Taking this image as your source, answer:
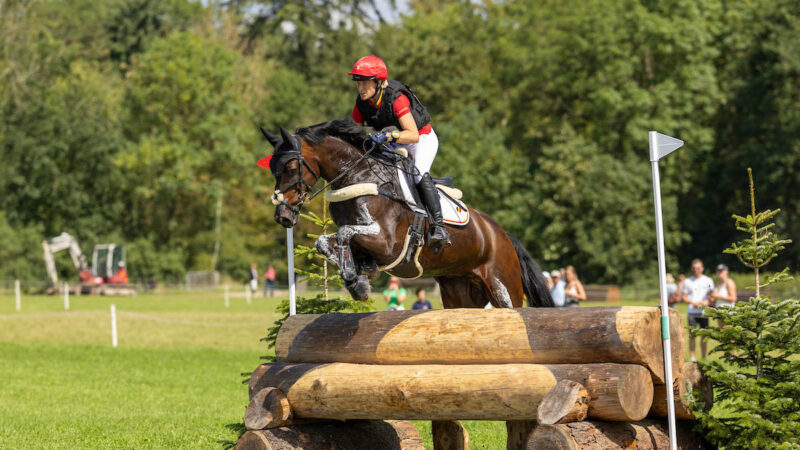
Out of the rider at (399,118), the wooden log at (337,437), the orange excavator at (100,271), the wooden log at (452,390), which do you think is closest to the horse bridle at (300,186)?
the rider at (399,118)

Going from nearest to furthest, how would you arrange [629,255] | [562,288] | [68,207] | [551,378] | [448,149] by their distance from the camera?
[551,378] → [562,288] → [629,255] → [448,149] → [68,207]

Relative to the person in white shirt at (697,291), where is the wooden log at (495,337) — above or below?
above

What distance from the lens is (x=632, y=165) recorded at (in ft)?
143

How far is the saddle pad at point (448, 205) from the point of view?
7056mm

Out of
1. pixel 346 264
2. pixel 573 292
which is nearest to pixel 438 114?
pixel 573 292

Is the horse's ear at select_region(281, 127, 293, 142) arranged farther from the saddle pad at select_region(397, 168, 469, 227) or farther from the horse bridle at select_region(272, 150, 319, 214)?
the saddle pad at select_region(397, 168, 469, 227)

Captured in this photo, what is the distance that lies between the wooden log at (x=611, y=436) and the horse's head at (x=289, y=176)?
2239 millimetres

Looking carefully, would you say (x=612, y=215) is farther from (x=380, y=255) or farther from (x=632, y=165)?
(x=380, y=255)

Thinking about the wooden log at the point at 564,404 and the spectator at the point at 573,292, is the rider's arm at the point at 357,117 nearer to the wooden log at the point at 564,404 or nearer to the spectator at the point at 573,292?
the wooden log at the point at 564,404

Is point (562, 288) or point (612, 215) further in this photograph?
point (612, 215)

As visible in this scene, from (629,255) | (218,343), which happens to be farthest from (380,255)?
(629,255)

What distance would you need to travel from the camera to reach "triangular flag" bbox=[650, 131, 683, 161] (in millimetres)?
6441

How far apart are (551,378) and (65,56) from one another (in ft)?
185

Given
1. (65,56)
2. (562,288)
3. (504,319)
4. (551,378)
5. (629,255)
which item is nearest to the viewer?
(551,378)
